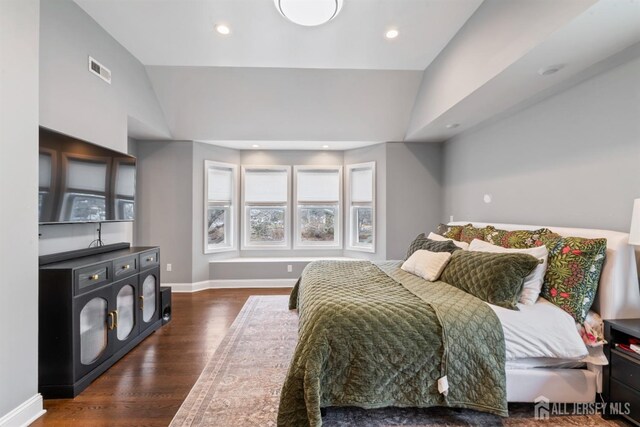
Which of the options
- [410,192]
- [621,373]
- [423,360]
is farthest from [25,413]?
[410,192]

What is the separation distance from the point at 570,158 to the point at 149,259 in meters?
4.01

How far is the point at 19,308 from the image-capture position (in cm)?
156

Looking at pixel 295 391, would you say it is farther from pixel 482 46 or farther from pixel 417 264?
pixel 482 46

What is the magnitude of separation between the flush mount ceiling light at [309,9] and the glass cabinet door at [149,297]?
9.31 feet

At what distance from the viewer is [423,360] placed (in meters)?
1.47

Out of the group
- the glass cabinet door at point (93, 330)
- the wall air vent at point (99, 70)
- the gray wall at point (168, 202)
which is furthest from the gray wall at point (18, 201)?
the gray wall at point (168, 202)

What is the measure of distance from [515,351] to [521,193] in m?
1.70

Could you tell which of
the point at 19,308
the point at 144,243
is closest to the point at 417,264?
the point at 19,308

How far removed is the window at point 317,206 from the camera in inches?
190

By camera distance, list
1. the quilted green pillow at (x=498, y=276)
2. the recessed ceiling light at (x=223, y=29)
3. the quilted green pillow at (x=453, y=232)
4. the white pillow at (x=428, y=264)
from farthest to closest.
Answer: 1. the quilted green pillow at (x=453, y=232)
2. the recessed ceiling light at (x=223, y=29)
3. the white pillow at (x=428, y=264)
4. the quilted green pillow at (x=498, y=276)

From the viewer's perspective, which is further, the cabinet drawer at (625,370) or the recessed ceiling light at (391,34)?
the recessed ceiling light at (391,34)

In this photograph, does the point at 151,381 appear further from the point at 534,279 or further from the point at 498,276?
the point at 534,279

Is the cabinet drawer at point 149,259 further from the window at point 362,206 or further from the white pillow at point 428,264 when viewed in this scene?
the window at point 362,206

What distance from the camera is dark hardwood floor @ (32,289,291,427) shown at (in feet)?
5.45
